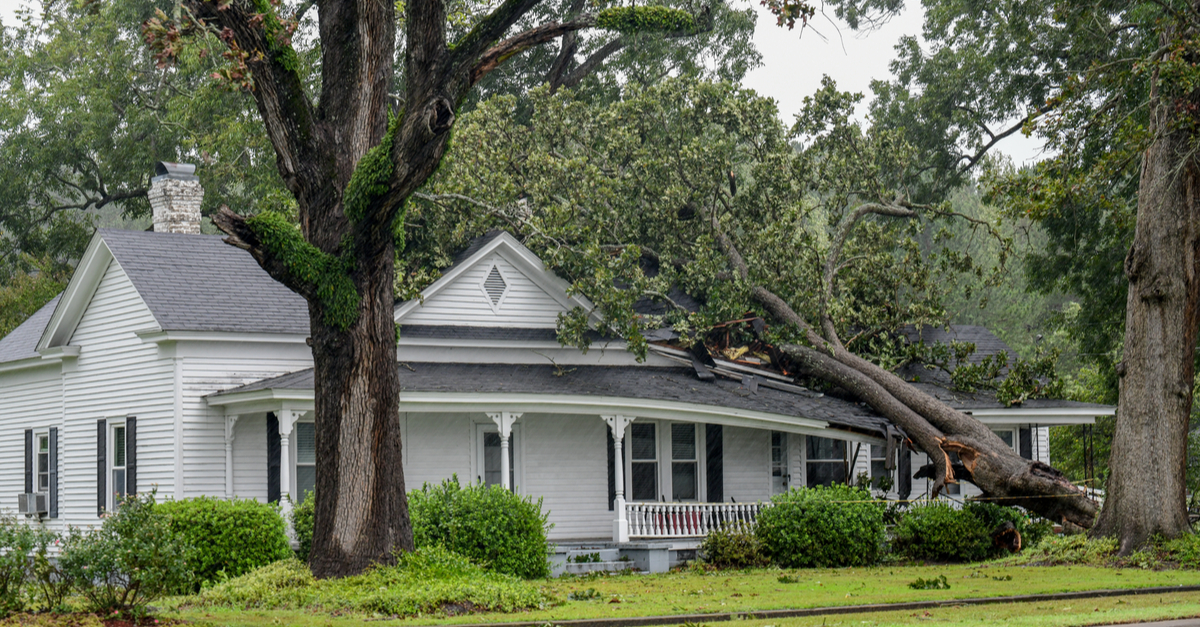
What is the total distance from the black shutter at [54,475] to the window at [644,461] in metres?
10.8

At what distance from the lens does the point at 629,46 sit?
37375 millimetres

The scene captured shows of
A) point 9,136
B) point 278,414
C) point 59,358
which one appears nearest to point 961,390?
point 278,414

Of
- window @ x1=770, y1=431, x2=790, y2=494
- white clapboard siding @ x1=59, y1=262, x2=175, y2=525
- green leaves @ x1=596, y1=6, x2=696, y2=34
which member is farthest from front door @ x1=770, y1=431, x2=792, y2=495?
white clapboard siding @ x1=59, y1=262, x2=175, y2=525

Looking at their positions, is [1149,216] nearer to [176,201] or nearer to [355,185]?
[355,185]

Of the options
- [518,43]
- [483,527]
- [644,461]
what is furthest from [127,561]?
[644,461]

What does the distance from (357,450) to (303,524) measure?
12.8 ft

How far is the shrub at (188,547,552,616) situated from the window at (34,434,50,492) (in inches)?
406

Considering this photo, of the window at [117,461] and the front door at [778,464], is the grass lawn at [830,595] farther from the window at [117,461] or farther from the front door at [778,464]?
the window at [117,461]

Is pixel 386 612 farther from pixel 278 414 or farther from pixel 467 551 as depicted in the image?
pixel 278 414

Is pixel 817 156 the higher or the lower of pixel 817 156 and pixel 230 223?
the higher

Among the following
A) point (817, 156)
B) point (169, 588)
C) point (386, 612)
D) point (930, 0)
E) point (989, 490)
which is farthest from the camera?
point (930, 0)

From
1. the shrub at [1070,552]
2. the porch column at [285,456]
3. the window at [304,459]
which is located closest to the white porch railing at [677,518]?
the shrub at [1070,552]

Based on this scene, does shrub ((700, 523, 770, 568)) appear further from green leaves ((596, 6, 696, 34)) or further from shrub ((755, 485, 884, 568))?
green leaves ((596, 6, 696, 34))

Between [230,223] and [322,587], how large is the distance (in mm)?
4370
